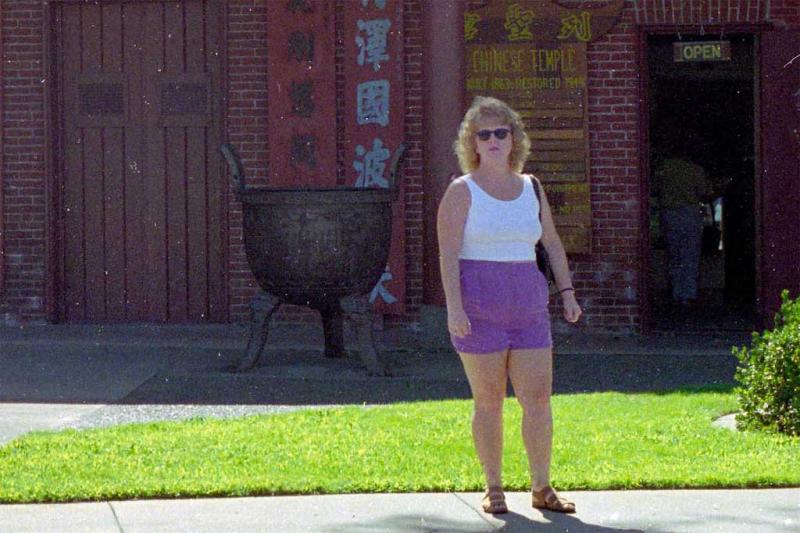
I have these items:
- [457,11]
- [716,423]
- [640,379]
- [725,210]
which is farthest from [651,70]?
[716,423]

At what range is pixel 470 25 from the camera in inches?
566

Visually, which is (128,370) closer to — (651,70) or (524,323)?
(524,323)

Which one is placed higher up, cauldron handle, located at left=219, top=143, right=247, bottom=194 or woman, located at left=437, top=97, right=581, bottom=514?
cauldron handle, located at left=219, top=143, right=247, bottom=194

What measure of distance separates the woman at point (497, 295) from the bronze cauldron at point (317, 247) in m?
4.89

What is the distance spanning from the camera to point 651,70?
742 inches

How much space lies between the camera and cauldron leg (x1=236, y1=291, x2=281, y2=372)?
1177cm

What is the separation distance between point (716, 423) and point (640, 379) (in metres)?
2.25

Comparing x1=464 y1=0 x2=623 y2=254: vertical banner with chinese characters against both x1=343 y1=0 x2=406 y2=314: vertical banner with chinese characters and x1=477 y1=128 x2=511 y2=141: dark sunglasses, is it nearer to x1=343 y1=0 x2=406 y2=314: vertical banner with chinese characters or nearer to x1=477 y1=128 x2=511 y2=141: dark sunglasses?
x1=343 y1=0 x2=406 y2=314: vertical banner with chinese characters

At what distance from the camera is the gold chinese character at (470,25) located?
1437cm

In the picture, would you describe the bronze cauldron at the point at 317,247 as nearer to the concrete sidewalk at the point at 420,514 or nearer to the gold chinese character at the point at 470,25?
the gold chinese character at the point at 470,25

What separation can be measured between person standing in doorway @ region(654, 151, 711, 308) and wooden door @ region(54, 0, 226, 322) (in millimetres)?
5229

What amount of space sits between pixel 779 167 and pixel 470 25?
2.99m

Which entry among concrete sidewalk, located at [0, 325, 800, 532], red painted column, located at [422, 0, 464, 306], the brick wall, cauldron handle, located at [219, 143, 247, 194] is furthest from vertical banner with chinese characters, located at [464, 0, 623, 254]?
the brick wall

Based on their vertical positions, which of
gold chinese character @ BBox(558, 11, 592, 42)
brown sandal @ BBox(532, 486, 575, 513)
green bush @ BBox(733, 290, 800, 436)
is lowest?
brown sandal @ BBox(532, 486, 575, 513)
